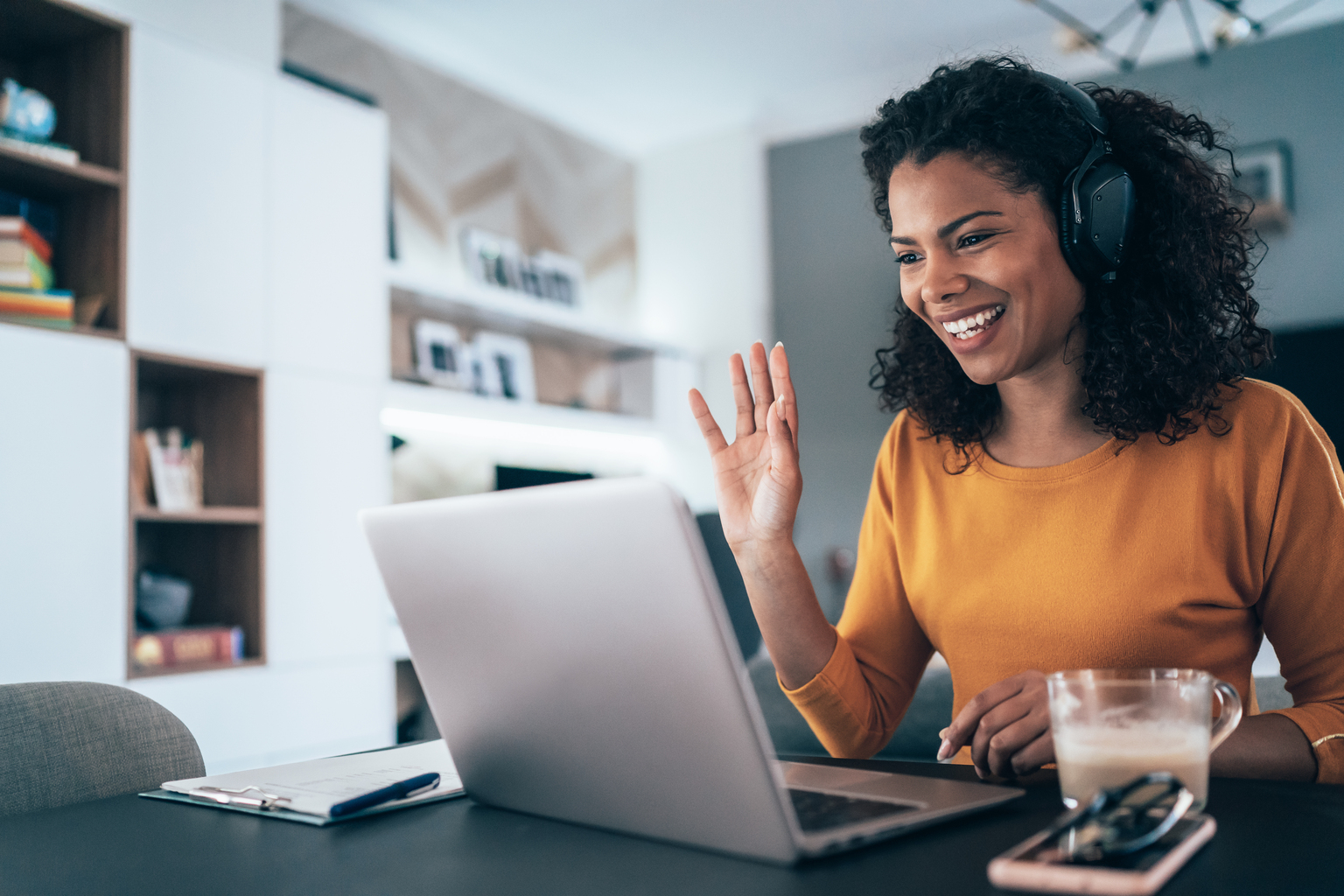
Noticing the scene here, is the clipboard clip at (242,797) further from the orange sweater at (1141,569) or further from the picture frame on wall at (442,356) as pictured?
the picture frame on wall at (442,356)

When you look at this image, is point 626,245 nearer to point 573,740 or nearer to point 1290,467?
point 1290,467

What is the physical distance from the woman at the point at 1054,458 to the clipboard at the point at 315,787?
1.16 ft

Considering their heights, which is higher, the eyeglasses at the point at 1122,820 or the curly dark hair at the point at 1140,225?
the curly dark hair at the point at 1140,225

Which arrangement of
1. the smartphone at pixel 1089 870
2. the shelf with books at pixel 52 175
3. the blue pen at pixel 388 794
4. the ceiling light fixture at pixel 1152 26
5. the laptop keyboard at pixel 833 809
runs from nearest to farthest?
the smartphone at pixel 1089 870
the laptop keyboard at pixel 833 809
the blue pen at pixel 388 794
the shelf with books at pixel 52 175
the ceiling light fixture at pixel 1152 26

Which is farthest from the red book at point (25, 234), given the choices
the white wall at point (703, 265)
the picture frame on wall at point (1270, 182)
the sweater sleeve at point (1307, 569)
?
the picture frame on wall at point (1270, 182)

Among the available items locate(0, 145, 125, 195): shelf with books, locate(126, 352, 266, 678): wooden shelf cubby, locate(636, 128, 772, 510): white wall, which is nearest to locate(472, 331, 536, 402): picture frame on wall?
locate(636, 128, 772, 510): white wall

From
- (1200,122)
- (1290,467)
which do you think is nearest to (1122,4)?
(1200,122)

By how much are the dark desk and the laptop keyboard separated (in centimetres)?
2

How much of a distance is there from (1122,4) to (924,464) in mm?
3303

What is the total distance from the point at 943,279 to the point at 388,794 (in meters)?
0.73

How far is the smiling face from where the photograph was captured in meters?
1.07

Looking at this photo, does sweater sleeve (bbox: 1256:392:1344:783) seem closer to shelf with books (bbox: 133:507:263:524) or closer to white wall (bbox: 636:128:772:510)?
shelf with books (bbox: 133:507:263:524)

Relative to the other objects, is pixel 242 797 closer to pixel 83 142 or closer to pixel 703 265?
pixel 83 142

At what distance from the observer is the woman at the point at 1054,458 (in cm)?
99
